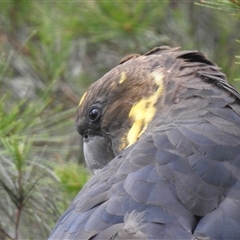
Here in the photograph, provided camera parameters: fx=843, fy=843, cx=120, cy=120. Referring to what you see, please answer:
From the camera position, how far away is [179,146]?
83.8 inches

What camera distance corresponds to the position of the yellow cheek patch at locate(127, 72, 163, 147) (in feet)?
7.91

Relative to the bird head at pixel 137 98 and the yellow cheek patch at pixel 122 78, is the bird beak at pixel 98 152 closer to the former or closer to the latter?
the bird head at pixel 137 98

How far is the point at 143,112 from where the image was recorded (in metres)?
2.44

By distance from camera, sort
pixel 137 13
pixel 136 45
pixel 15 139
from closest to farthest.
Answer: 1. pixel 15 139
2. pixel 137 13
3. pixel 136 45

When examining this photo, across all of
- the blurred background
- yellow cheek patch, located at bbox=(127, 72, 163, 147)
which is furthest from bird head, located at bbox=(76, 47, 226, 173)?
the blurred background

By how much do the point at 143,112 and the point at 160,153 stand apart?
34 centimetres

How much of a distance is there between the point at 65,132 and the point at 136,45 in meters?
0.54

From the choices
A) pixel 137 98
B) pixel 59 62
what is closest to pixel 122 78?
pixel 137 98

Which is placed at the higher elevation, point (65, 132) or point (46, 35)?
point (46, 35)

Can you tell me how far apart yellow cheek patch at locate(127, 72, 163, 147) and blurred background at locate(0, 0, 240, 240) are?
0.35m

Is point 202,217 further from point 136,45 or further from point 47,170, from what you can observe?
point 136,45

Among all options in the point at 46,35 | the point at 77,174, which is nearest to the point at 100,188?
the point at 77,174

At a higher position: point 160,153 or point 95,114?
point 160,153

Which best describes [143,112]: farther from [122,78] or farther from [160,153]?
[160,153]
